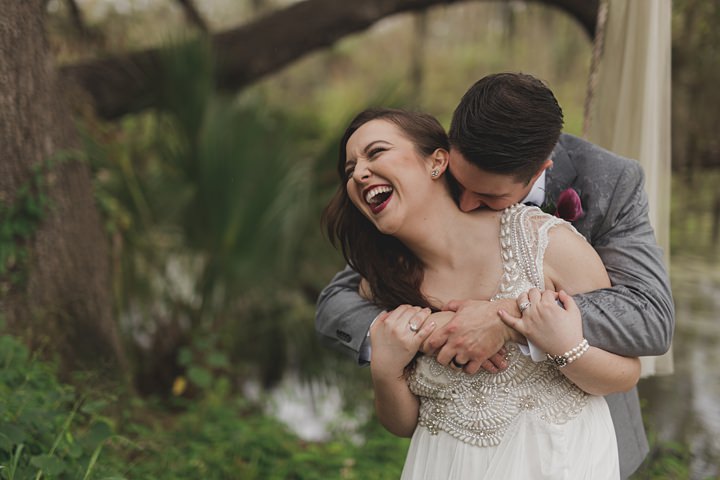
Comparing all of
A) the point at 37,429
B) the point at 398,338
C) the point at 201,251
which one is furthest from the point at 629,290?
the point at 201,251

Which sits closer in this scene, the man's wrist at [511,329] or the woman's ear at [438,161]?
the man's wrist at [511,329]

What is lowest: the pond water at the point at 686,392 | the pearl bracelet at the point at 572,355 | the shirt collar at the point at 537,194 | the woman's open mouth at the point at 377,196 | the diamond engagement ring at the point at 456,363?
the pond water at the point at 686,392

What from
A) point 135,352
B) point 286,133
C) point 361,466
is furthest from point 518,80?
point 135,352

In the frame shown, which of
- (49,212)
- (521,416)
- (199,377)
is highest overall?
(521,416)

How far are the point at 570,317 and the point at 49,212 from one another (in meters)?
2.32

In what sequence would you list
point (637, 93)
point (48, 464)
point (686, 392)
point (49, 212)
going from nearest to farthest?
point (48, 464)
point (637, 93)
point (49, 212)
point (686, 392)

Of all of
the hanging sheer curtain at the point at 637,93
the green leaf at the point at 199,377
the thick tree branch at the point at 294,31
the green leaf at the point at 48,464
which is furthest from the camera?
the thick tree branch at the point at 294,31

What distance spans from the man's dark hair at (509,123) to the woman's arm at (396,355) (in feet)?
1.36

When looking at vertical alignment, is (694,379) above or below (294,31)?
below

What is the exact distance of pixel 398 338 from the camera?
1.88 m

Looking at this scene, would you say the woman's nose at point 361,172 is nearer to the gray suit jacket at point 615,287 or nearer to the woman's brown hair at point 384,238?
the woman's brown hair at point 384,238

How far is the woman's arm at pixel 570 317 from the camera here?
5.61 feet

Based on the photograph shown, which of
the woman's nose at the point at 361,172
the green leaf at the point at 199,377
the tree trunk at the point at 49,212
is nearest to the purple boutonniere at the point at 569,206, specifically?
the woman's nose at the point at 361,172

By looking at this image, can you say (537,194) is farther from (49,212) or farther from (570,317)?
(49,212)
